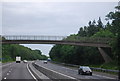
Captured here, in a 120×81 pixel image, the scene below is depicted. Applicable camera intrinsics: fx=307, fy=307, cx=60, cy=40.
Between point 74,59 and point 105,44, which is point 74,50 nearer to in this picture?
point 74,59

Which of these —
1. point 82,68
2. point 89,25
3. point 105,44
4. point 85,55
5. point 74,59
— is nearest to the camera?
point 82,68

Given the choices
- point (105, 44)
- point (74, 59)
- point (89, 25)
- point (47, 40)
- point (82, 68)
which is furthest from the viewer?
point (89, 25)

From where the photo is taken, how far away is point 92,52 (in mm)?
89438

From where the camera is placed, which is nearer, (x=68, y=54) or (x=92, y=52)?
(x=92, y=52)

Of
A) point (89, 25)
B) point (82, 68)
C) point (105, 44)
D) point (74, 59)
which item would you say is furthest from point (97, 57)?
point (89, 25)

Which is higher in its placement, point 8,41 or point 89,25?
point 89,25

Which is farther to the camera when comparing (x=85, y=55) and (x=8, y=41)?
(x=85, y=55)

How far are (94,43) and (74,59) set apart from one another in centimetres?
3257

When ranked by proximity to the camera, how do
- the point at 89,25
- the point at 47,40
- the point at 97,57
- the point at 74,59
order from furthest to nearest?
the point at 89,25
the point at 74,59
the point at 97,57
the point at 47,40

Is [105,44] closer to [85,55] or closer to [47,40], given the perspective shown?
[47,40]

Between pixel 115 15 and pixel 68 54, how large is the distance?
98.3ft

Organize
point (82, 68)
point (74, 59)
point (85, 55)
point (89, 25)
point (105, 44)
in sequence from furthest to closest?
point (89, 25), point (74, 59), point (85, 55), point (105, 44), point (82, 68)

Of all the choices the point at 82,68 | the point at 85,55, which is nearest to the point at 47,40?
the point at 85,55

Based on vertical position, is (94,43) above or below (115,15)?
below
